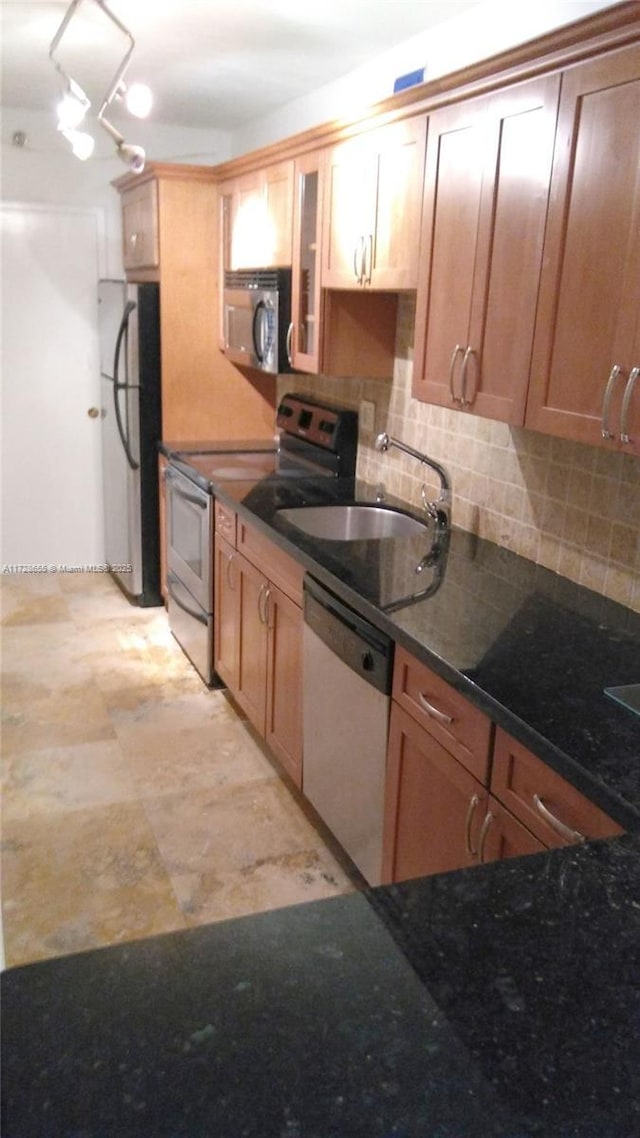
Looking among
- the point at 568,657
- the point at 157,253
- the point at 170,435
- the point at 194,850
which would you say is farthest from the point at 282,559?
the point at 157,253

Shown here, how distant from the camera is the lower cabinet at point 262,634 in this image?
285cm

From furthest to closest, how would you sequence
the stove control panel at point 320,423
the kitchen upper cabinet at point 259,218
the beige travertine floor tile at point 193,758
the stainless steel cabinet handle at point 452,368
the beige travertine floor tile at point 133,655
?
1. the beige travertine floor tile at point 133,655
2. the stove control panel at point 320,423
3. the kitchen upper cabinet at point 259,218
4. the beige travertine floor tile at point 193,758
5. the stainless steel cabinet handle at point 452,368

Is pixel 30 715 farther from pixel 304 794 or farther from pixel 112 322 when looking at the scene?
pixel 112 322

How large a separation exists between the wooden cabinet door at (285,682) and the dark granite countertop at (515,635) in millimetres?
256

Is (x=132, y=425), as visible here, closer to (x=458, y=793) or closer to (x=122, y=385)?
(x=122, y=385)

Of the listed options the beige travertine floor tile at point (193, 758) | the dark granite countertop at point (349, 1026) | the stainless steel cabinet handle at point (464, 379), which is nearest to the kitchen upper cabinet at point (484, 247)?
the stainless steel cabinet handle at point (464, 379)

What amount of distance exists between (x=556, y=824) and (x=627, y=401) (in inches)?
31.9

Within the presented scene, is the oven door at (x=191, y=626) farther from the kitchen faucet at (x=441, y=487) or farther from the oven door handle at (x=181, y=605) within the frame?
the kitchen faucet at (x=441, y=487)

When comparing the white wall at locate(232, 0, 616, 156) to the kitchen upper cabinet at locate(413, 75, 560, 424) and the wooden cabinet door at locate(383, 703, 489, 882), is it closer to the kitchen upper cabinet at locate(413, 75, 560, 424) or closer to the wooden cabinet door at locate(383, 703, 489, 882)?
the kitchen upper cabinet at locate(413, 75, 560, 424)

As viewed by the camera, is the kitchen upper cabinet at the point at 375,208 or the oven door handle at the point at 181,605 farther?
the oven door handle at the point at 181,605

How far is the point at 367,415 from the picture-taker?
355 centimetres

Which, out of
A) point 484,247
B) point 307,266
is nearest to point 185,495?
point 307,266

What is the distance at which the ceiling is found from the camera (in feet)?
9.06

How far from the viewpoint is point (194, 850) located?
9.00ft
